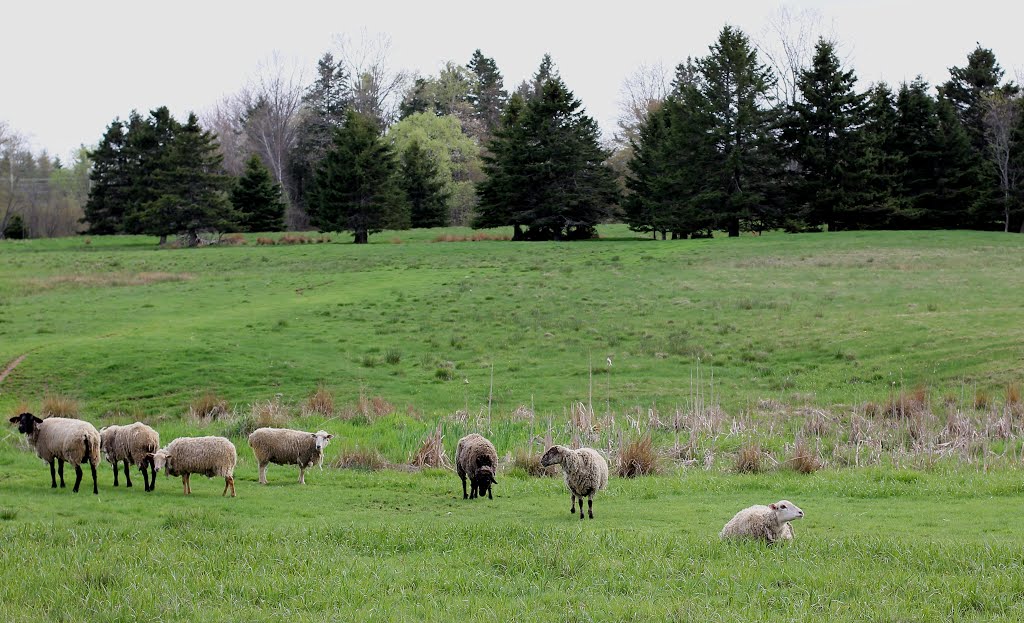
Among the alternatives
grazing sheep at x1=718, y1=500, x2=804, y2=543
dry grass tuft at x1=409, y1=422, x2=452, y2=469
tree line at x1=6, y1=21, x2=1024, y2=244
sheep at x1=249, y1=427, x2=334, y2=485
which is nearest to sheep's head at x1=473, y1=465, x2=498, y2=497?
sheep at x1=249, y1=427, x2=334, y2=485

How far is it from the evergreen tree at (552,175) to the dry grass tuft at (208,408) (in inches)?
2255

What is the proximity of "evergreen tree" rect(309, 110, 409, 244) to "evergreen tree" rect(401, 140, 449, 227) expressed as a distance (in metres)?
19.6

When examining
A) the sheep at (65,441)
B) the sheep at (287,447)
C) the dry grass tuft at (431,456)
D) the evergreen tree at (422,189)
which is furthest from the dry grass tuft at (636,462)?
the evergreen tree at (422,189)

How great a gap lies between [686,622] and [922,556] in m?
3.66

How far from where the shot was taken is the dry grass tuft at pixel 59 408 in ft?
81.9

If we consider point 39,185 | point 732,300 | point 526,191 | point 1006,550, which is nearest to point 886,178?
point 526,191

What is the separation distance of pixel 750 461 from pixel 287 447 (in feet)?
29.8

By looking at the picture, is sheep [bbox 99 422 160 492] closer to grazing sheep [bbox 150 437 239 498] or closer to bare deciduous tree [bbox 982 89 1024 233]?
grazing sheep [bbox 150 437 239 498]

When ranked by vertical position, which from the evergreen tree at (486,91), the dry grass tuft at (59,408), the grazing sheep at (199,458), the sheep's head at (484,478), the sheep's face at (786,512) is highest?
the evergreen tree at (486,91)

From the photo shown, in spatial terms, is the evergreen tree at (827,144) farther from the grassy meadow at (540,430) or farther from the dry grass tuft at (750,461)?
the dry grass tuft at (750,461)

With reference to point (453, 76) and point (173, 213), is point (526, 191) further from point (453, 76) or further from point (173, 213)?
point (453, 76)

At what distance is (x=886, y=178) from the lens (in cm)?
7944

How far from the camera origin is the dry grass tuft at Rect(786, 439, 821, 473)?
60.4ft

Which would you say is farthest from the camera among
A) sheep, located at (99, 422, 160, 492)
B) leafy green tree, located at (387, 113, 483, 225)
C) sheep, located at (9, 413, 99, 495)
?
leafy green tree, located at (387, 113, 483, 225)
